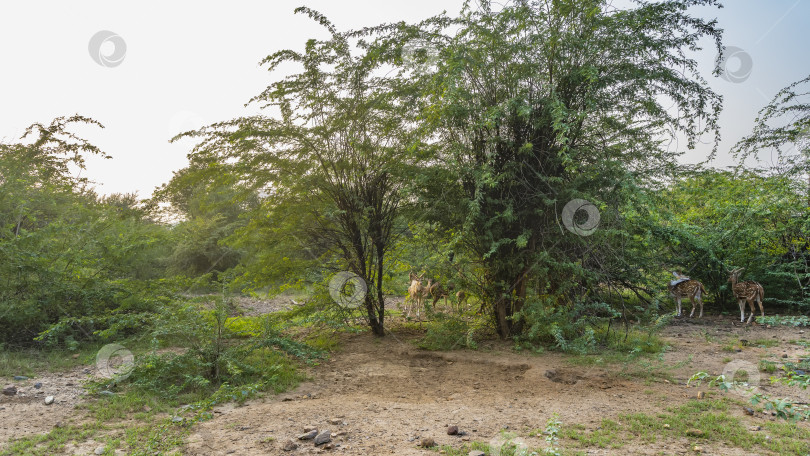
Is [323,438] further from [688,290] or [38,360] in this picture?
[688,290]

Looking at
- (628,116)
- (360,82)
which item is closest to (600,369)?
(628,116)

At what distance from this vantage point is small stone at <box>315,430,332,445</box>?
3.61 m

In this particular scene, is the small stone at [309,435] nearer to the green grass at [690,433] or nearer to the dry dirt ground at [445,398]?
the dry dirt ground at [445,398]

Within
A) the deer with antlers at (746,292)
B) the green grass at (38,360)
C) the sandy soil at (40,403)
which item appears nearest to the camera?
the sandy soil at (40,403)

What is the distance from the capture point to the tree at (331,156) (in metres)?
7.16

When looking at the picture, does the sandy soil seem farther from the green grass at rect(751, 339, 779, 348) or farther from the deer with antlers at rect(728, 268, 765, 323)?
the deer with antlers at rect(728, 268, 765, 323)

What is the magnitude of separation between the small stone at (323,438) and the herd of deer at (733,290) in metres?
8.41

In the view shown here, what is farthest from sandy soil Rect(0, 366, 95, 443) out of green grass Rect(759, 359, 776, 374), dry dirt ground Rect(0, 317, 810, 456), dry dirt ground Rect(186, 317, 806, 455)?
green grass Rect(759, 359, 776, 374)

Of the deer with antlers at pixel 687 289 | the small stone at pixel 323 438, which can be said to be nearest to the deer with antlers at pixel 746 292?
the deer with antlers at pixel 687 289

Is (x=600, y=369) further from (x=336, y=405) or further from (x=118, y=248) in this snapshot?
(x=118, y=248)

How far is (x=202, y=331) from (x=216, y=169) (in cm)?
271

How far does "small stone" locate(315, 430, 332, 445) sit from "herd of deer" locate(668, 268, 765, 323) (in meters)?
8.41

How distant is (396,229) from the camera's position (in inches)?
Answer: 315

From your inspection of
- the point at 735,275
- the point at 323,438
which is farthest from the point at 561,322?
the point at 735,275
